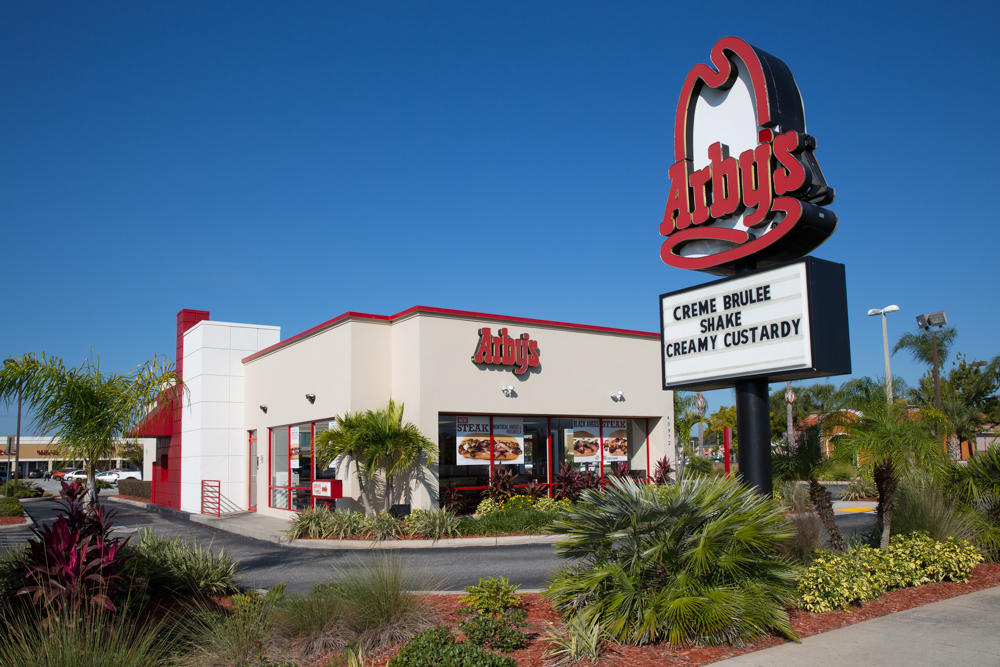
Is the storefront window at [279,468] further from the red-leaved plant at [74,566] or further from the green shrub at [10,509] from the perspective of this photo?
the red-leaved plant at [74,566]

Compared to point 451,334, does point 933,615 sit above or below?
below

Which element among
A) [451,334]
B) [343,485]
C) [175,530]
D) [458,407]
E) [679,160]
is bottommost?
[175,530]

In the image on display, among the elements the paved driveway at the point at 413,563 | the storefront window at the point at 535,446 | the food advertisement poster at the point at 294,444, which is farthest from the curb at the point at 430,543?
the food advertisement poster at the point at 294,444

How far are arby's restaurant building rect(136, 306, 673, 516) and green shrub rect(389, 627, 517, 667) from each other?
13319mm

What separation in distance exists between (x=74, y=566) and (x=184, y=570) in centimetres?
256

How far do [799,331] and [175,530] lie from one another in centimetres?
1978

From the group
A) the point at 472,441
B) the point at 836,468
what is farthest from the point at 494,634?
the point at 472,441

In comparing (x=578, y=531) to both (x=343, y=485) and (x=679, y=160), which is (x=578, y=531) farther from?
(x=343, y=485)

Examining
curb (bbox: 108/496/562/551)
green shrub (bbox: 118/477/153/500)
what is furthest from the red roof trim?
green shrub (bbox: 118/477/153/500)

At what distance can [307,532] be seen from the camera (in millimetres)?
18562

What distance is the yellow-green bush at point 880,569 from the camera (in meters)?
8.63

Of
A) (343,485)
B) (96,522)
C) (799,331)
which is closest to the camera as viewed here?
(96,522)

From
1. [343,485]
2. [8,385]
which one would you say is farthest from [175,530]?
[8,385]

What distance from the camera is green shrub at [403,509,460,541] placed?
18047 mm
